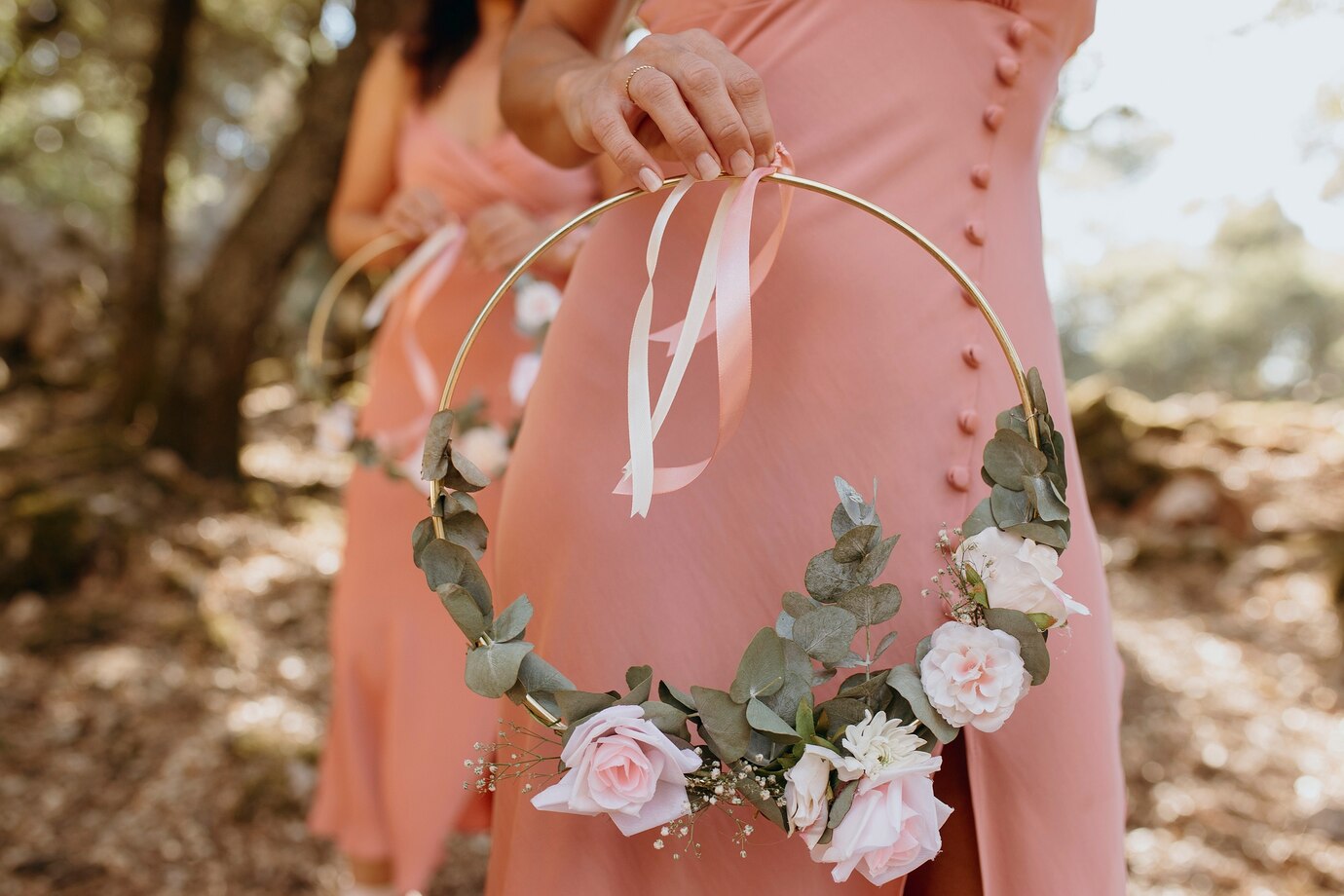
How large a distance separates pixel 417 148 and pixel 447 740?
1.50 m

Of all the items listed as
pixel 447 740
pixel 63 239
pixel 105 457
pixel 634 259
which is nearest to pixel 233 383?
pixel 105 457

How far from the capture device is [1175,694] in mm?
4824

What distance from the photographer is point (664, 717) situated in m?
0.96

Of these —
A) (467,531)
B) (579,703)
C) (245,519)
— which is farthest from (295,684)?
(579,703)

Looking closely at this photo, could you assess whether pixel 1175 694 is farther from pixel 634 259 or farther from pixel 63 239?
pixel 63 239

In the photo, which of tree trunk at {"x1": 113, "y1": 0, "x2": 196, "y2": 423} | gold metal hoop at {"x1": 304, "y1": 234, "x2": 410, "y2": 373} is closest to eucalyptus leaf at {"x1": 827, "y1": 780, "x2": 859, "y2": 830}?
gold metal hoop at {"x1": 304, "y1": 234, "x2": 410, "y2": 373}

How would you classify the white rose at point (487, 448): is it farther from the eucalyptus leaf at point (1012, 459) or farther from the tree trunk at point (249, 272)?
the tree trunk at point (249, 272)

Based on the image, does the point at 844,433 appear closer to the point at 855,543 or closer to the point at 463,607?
the point at 855,543

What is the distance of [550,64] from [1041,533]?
2.49ft

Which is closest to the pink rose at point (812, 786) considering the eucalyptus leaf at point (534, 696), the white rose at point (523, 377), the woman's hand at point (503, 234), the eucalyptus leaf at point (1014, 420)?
the eucalyptus leaf at point (534, 696)

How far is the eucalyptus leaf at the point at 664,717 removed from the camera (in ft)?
3.16

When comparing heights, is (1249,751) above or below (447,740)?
below

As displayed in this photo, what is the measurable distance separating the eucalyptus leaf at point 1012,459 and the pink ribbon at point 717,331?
23 centimetres

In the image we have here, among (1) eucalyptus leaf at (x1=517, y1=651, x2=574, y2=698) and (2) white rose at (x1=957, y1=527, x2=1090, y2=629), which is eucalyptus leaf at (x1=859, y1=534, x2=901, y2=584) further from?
(1) eucalyptus leaf at (x1=517, y1=651, x2=574, y2=698)
